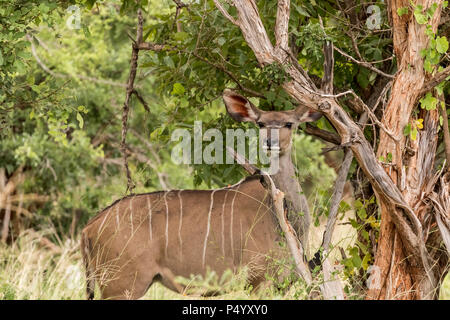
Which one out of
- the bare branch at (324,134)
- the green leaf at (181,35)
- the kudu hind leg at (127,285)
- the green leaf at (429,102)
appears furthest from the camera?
the bare branch at (324,134)

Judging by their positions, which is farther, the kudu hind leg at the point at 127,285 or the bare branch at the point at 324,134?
the bare branch at the point at 324,134

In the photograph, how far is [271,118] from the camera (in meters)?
4.06

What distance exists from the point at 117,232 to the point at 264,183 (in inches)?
32.8

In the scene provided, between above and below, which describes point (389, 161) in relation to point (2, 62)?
below

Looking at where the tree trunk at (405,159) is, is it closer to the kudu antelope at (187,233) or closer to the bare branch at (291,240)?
the bare branch at (291,240)

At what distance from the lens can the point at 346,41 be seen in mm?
4223

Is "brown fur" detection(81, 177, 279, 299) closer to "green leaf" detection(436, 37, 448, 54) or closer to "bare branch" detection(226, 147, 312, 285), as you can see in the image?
"bare branch" detection(226, 147, 312, 285)

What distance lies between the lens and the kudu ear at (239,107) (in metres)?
3.96

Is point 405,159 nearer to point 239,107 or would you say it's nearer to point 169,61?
point 239,107

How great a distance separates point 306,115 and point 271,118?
19 cm

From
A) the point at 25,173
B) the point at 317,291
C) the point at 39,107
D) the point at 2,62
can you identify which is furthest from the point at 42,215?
the point at 317,291

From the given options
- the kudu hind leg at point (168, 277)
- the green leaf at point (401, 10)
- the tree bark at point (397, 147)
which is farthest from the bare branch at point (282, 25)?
the kudu hind leg at point (168, 277)

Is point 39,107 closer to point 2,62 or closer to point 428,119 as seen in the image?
point 2,62
